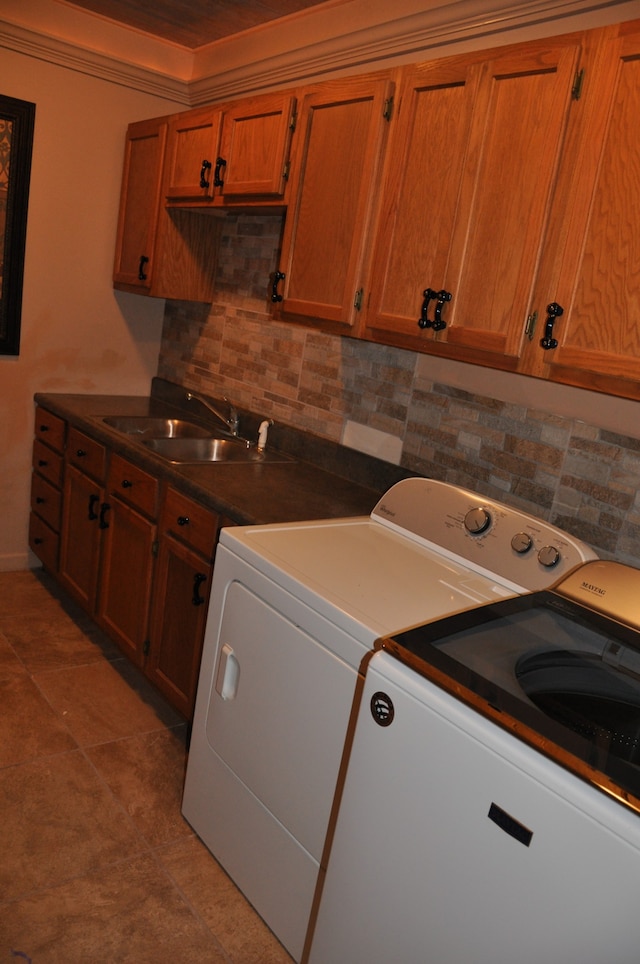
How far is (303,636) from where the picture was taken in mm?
1573

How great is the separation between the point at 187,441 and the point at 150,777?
1.31 m

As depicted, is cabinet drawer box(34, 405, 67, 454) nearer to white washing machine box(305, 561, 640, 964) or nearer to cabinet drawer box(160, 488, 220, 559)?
cabinet drawer box(160, 488, 220, 559)

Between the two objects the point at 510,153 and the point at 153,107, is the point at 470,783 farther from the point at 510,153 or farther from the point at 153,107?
the point at 153,107

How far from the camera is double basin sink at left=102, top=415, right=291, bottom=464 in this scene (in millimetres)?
2867

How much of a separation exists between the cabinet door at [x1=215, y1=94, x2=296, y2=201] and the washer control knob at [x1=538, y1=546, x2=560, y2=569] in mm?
1434

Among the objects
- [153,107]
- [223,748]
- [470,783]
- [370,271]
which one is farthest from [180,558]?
[153,107]

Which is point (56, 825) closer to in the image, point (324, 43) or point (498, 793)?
point (498, 793)

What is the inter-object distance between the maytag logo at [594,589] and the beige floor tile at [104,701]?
5.21ft

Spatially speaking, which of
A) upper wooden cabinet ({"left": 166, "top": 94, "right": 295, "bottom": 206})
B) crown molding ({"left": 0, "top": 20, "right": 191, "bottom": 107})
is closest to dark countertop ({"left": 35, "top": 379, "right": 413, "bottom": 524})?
upper wooden cabinet ({"left": 166, "top": 94, "right": 295, "bottom": 206})

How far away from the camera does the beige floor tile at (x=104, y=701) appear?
2.46 m

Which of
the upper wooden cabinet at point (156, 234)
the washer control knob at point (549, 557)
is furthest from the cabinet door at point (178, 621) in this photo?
the upper wooden cabinet at point (156, 234)

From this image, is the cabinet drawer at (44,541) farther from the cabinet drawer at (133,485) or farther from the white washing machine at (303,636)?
the white washing machine at (303,636)

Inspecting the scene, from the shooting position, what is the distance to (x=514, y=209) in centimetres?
165

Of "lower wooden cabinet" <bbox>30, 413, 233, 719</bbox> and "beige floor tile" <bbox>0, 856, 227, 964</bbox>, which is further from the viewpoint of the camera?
"lower wooden cabinet" <bbox>30, 413, 233, 719</bbox>
